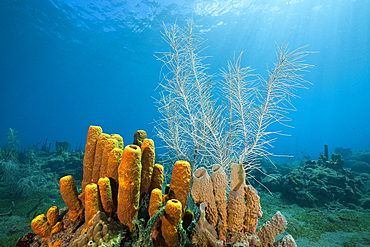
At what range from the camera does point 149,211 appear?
1664 millimetres

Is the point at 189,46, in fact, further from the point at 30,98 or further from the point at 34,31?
the point at 30,98

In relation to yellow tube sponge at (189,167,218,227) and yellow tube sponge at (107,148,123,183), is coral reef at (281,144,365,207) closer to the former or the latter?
yellow tube sponge at (189,167,218,227)

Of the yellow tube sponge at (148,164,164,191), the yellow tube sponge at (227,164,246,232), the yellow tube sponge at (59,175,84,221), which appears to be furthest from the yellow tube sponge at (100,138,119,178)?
the yellow tube sponge at (227,164,246,232)

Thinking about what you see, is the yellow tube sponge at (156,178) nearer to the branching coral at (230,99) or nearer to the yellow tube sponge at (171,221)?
the yellow tube sponge at (171,221)

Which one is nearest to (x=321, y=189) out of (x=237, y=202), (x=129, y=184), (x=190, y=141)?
(x=190, y=141)

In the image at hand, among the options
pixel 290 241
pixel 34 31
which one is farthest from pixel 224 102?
pixel 34 31

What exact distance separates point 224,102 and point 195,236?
2.28 meters

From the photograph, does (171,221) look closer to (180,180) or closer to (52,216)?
(180,180)

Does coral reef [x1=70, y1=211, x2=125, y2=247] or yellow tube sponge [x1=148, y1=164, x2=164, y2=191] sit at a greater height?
yellow tube sponge [x1=148, y1=164, x2=164, y2=191]

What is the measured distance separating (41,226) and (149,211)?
52.1 inches

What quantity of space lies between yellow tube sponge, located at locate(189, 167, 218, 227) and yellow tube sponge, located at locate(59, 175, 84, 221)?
4.97 feet

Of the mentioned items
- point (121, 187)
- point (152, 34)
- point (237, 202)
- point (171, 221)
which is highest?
point (152, 34)

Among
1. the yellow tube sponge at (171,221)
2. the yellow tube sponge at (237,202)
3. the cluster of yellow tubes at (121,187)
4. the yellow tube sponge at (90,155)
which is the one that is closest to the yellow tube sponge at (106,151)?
the cluster of yellow tubes at (121,187)

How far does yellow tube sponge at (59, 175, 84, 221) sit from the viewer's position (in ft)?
6.12
